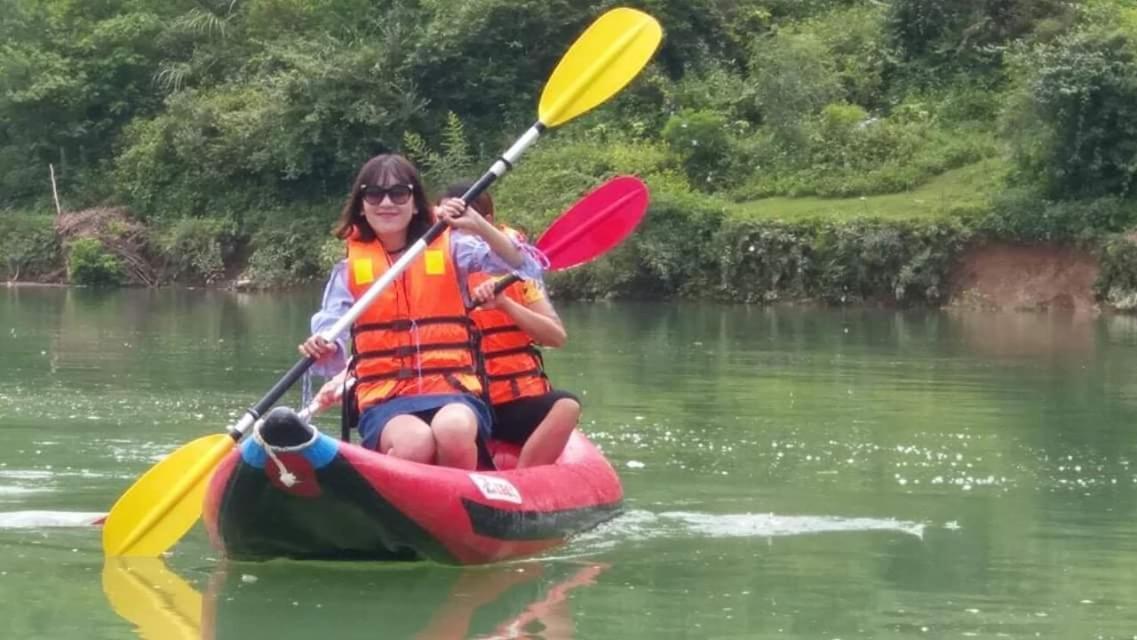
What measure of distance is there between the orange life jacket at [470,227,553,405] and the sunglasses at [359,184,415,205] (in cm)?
57

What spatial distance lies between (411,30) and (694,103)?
4447 mm

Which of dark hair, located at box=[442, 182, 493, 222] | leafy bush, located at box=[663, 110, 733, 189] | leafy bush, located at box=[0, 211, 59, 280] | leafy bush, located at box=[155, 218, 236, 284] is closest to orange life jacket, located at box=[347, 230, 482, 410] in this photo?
Answer: dark hair, located at box=[442, 182, 493, 222]

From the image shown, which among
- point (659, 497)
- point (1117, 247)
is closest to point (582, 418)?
point (659, 497)

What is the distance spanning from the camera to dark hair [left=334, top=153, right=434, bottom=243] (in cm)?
576

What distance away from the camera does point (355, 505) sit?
5316 mm

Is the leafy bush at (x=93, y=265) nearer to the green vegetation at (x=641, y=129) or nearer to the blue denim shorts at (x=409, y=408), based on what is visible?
the green vegetation at (x=641, y=129)

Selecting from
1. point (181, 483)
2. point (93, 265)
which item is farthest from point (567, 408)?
point (93, 265)

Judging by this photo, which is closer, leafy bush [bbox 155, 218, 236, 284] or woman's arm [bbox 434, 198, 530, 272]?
woman's arm [bbox 434, 198, 530, 272]

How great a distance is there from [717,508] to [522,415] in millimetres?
1029

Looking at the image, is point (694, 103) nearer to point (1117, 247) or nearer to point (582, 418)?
point (1117, 247)

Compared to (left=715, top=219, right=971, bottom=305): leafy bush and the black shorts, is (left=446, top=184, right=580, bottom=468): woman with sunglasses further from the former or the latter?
(left=715, top=219, right=971, bottom=305): leafy bush

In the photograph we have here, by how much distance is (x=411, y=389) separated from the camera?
579cm

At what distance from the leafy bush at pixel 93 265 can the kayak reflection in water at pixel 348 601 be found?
2418cm

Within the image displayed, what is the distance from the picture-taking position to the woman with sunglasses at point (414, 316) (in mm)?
5684
